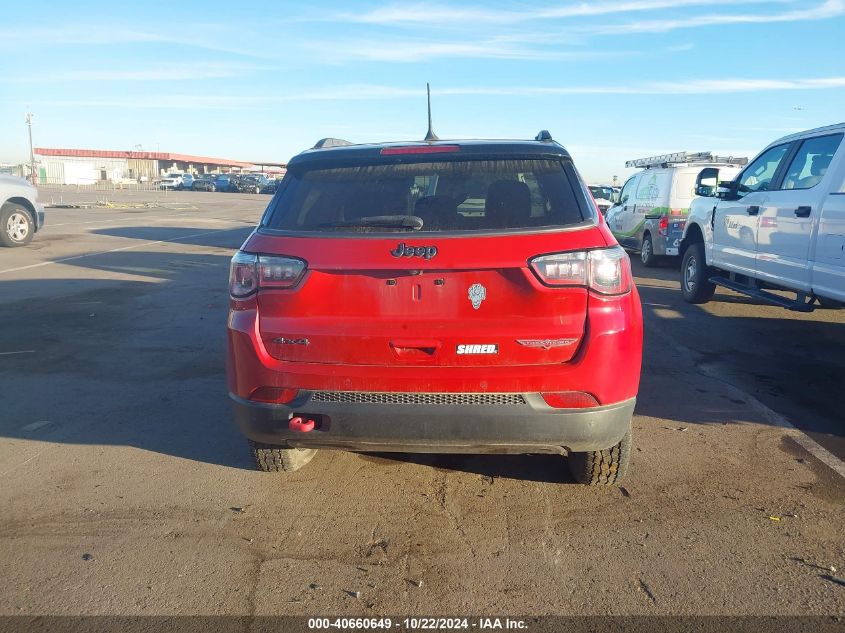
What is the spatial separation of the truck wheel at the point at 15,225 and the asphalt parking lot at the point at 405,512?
10082 millimetres

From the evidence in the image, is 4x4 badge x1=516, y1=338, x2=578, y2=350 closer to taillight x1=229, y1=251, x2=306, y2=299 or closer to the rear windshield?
the rear windshield

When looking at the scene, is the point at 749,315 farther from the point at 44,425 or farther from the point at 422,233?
the point at 44,425

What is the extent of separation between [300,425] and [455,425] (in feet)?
2.42

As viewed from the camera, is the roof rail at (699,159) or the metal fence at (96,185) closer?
the roof rail at (699,159)

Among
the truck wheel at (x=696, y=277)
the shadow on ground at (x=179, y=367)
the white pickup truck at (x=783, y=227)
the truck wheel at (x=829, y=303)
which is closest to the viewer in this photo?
the shadow on ground at (x=179, y=367)

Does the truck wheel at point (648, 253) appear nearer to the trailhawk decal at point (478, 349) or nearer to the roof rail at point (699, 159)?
the roof rail at point (699, 159)

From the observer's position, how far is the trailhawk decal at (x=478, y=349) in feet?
11.0

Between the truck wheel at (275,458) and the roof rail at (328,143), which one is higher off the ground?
the roof rail at (328,143)

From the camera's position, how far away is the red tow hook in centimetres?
350

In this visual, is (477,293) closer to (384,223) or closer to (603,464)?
(384,223)

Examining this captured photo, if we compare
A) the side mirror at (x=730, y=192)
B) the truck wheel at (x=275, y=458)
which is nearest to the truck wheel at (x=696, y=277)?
the side mirror at (x=730, y=192)

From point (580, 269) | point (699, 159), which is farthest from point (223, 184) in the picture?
point (580, 269)

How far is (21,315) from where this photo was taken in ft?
28.6

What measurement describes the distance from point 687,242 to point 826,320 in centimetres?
207
